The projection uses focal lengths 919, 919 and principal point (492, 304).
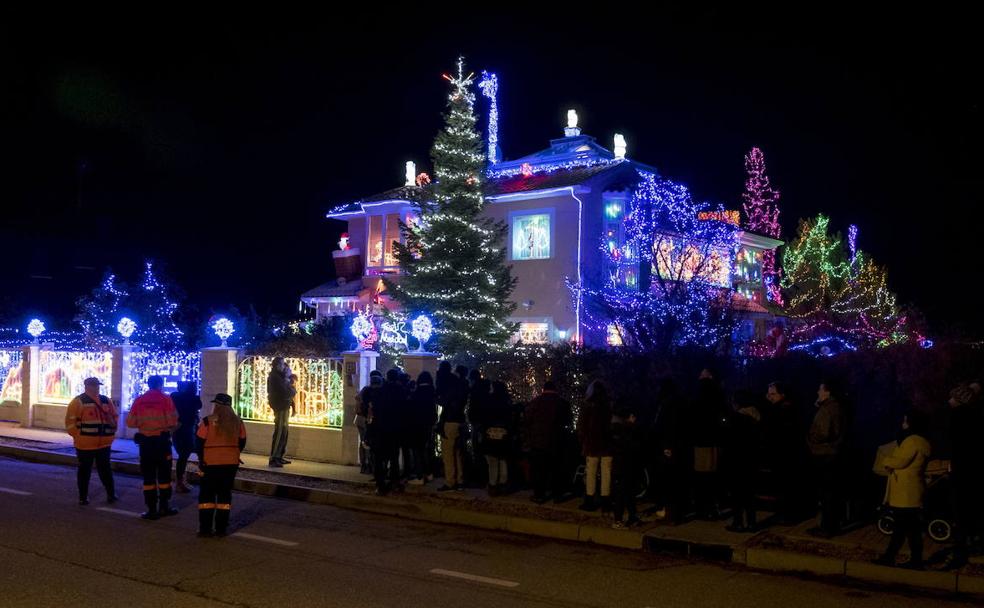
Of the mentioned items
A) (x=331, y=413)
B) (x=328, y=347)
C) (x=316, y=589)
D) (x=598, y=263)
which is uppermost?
(x=598, y=263)

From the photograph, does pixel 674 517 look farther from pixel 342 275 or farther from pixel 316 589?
pixel 342 275

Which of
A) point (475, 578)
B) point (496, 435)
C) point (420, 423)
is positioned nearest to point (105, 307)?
point (420, 423)

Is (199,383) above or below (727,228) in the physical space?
below

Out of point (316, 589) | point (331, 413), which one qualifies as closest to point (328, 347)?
point (331, 413)

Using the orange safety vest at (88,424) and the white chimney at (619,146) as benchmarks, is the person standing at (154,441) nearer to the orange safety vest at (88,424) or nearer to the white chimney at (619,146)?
the orange safety vest at (88,424)

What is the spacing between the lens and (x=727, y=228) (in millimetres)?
28875

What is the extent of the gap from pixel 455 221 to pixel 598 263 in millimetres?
5339

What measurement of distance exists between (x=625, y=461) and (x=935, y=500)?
348 centimetres

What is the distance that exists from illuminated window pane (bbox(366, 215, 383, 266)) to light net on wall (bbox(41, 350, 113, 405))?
1538cm

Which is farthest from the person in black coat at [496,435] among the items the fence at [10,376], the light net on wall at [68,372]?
the fence at [10,376]

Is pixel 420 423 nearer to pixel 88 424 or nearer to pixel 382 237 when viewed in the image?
pixel 88 424

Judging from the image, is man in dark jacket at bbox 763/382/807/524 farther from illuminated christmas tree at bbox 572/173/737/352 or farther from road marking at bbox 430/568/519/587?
illuminated christmas tree at bbox 572/173/737/352

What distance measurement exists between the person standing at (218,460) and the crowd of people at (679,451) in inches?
121

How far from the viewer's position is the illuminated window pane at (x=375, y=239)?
36531 millimetres
